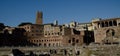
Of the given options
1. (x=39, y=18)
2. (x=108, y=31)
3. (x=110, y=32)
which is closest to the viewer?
(x=110, y=32)

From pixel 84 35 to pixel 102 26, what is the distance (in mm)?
9665

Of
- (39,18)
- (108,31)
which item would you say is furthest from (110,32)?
(39,18)

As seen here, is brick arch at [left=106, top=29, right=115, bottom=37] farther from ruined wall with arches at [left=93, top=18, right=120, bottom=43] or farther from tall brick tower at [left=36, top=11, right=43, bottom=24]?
tall brick tower at [left=36, top=11, right=43, bottom=24]

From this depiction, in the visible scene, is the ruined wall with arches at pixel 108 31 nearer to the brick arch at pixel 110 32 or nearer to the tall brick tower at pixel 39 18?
the brick arch at pixel 110 32

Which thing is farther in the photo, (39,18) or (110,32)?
(39,18)

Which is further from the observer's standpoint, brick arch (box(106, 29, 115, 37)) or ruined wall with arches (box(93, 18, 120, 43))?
brick arch (box(106, 29, 115, 37))

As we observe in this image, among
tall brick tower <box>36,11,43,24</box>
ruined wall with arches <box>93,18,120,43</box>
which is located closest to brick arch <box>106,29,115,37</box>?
ruined wall with arches <box>93,18,120,43</box>

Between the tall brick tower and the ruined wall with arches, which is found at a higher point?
the tall brick tower

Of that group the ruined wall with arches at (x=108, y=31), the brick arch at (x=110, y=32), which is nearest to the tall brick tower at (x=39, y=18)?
the ruined wall with arches at (x=108, y=31)

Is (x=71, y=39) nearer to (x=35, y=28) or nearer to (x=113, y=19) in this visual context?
(x=113, y=19)

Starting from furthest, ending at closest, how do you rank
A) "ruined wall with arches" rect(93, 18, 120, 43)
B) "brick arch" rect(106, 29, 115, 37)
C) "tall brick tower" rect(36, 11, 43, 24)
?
"tall brick tower" rect(36, 11, 43, 24)
"brick arch" rect(106, 29, 115, 37)
"ruined wall with arches" rect(93, 18, 120, 43)

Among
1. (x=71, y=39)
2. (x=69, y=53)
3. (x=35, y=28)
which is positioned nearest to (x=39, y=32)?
(x=35, y=28)

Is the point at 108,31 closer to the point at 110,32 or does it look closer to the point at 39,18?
the point at 110,32

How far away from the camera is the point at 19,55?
7112 centimetres
